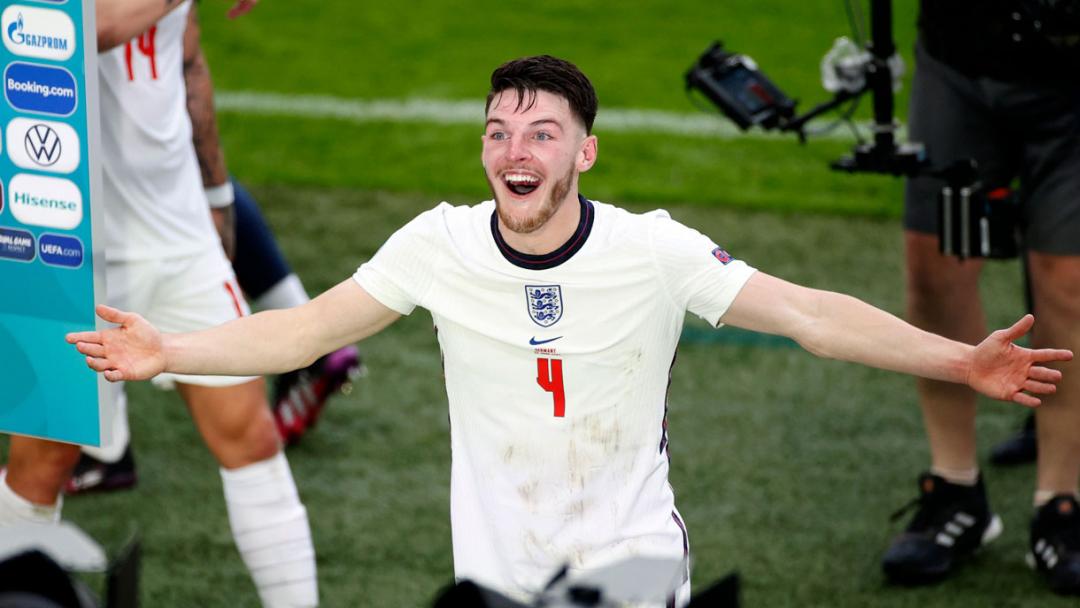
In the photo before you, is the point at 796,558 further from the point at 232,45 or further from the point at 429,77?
the point at 232,45

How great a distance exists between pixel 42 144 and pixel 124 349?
486 mm

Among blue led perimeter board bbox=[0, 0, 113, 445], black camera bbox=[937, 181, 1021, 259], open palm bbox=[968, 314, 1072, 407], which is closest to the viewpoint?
open palm bbox=[968, 314, 1072, 407]

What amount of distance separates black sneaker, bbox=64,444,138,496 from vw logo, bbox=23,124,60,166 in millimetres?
1946

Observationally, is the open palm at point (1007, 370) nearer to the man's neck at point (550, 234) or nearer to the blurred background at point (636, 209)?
the man's neck at point (550, 234)

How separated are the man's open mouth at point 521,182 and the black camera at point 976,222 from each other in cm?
176

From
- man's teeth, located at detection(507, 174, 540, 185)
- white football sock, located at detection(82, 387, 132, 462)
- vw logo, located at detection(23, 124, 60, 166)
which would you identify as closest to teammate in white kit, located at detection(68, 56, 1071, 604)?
man's teeth, located at detection(507, 174, 540, 185)

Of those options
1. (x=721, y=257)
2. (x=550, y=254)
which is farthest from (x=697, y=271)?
(x=550, y=254)

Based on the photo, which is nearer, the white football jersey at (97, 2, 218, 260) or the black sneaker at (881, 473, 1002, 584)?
the white football jersey at (97, 2, 218, 260)

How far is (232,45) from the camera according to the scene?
32.3 ft

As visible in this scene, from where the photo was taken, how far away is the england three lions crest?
3.07 meters

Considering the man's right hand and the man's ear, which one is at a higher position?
the man's ear

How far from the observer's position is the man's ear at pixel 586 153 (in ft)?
10.2

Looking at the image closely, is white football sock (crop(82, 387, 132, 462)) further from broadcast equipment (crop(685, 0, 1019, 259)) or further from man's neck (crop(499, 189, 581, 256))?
man's neck (crop(499, 189, 581, 256))

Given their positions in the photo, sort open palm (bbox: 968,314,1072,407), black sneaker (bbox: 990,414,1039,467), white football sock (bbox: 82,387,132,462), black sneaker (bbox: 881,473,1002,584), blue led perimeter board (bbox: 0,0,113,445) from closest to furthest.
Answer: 1. open palm (bbox: 968,314,1072,407)
2. blue led perimeter board (bbox: 0,0,113,445)
3. black sneaker (bbox: 881,473,1002,584)
4. white football sock (bbox: 82,387,132,462)
5. black sneaker (bbox: 990,414,1039,467)
